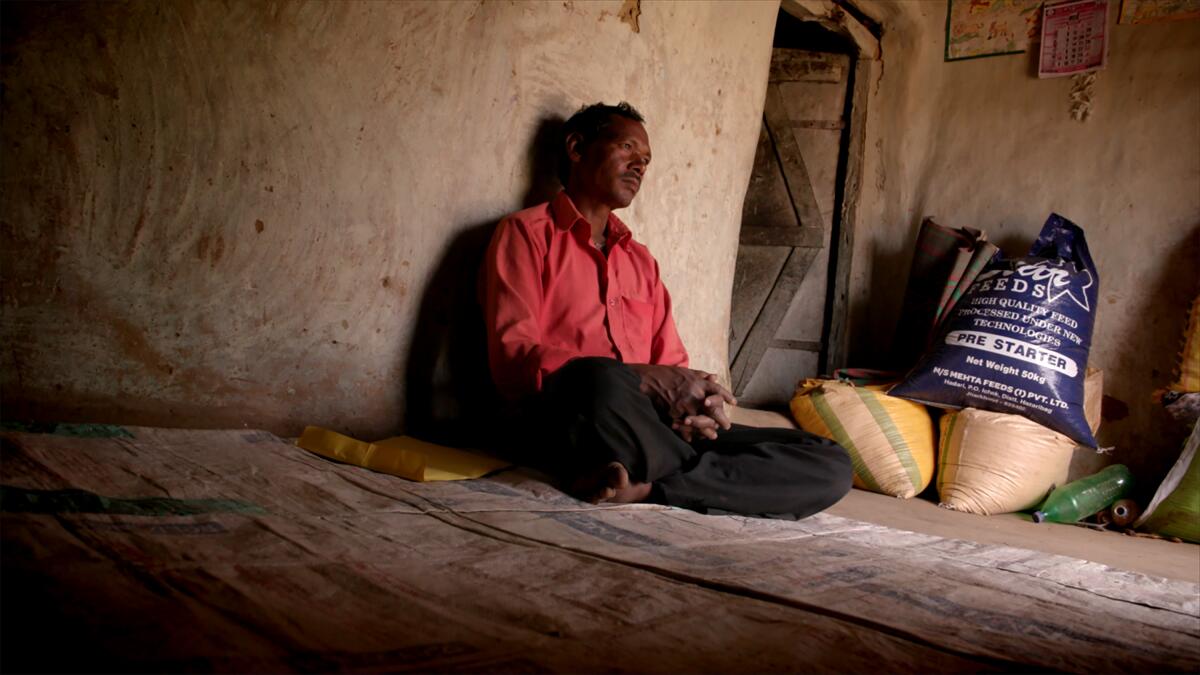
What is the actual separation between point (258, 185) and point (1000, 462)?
2857mm

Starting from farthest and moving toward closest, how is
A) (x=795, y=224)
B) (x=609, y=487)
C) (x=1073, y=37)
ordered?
(x=795, y=224) → (x=1073, y=37) → (x=609, y=487)

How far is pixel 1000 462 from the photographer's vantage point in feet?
10.4

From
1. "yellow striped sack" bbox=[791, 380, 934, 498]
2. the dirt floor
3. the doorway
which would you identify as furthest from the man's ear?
the doorway

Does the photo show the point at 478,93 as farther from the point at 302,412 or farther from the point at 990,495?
the point at 990,495

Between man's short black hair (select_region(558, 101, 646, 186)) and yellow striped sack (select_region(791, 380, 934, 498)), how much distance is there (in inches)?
64.5

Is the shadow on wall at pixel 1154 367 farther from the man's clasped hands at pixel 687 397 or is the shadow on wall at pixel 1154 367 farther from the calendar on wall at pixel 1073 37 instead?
the man's clasped hands at pixel 687 397

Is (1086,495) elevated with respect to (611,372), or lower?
lower

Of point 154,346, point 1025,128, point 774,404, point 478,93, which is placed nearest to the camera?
point 154,346

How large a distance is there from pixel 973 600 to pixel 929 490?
238 centimetres

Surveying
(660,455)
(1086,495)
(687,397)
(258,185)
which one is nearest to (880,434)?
(1086,495)

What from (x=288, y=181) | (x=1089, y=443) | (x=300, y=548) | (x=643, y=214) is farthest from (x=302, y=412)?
(x=1089, y=443)

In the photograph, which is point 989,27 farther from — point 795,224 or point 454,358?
point 454,358

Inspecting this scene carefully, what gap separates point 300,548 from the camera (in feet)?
3.99

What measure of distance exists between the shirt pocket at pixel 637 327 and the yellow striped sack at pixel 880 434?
125cm
